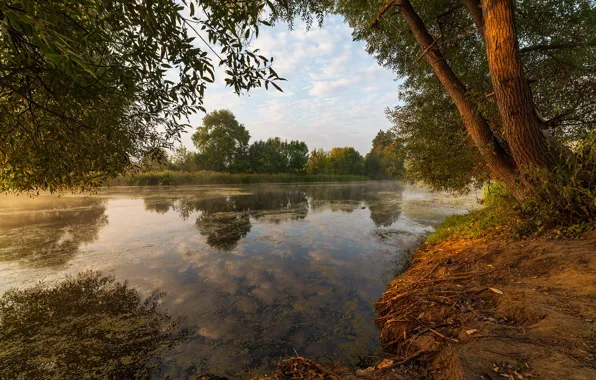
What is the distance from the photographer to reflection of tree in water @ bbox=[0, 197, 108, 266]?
7.05 meters

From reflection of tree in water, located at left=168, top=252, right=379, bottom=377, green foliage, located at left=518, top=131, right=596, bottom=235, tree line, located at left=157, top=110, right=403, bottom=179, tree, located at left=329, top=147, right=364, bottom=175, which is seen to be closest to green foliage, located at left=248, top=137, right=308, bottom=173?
tree line, located at left=157, top=110, right=403, bottom=179

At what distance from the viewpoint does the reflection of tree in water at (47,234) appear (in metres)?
7.05

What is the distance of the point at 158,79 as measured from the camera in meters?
3.32

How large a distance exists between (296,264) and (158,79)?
5.24 m

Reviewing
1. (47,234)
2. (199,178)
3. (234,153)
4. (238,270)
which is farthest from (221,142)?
(238,270)

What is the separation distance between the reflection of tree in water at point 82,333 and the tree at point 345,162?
63370 mm

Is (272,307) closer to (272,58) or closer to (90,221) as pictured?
(272,58)

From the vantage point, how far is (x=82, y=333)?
3.69m

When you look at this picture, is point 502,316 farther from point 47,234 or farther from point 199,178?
point 199,178

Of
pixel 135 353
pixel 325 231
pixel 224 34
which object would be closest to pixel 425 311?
pixel 135 353

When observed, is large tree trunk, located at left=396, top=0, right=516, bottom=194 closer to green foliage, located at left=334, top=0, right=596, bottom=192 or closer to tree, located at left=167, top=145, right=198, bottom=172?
green foliage, located at left=334, top=0, right=596, bottom=192

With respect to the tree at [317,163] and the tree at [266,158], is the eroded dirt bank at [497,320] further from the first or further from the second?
the tree at [317,163]

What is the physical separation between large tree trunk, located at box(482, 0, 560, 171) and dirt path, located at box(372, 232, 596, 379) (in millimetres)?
1730

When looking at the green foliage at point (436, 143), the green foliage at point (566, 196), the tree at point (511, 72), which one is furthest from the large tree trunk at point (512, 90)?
the green foliage at point (436, 143)
